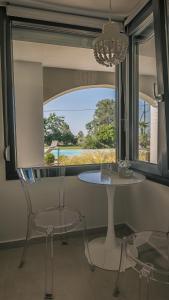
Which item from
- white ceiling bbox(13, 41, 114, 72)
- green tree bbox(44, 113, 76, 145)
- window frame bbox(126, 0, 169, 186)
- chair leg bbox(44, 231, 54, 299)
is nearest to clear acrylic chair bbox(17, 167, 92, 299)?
chair leg bbox(44, 231, 54, 299)

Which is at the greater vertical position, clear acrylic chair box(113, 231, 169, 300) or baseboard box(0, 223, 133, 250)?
clear acrylic chair box(113, 231, 169, 300)

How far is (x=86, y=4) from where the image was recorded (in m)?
2.19

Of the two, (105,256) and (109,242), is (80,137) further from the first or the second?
(105,256)

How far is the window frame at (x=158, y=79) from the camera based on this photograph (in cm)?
188

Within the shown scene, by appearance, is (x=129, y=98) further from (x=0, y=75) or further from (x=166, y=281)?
(x=166, y=281)

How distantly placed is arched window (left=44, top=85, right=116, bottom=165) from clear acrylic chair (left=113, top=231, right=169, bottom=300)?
1.18 metres

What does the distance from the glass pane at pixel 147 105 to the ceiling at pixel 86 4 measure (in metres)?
0.35

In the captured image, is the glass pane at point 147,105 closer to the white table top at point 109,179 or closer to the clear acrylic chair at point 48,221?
the white table top at point 109,179

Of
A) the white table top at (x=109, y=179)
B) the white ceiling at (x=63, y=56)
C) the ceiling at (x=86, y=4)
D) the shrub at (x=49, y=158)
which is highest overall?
the ceiling at (x=86, y=4)

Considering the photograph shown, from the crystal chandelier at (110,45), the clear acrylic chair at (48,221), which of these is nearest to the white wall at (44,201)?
the clear acrylic chair at (48,221)

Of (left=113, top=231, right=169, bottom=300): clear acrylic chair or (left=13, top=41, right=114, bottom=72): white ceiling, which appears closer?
(left=113, top=231, right=169, bottom=300): clear acrylic chair

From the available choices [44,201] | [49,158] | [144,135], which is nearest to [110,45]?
[144,135]

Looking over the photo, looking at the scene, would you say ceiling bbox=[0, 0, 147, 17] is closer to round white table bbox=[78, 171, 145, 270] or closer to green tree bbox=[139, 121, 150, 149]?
green tree bbox=[139, 121, 150, 149]

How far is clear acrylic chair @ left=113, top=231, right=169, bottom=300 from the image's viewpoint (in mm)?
1271
